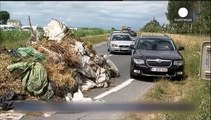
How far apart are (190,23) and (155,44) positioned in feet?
19.9

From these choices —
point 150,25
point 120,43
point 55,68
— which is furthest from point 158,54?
point 120,43

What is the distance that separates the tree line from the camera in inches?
658

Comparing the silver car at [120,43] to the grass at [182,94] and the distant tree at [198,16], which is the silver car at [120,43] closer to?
the distant tree at [198,16]

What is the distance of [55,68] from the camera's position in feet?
36.2

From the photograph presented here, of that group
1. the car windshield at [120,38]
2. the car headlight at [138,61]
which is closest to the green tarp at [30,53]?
the car headlight at [138,61]

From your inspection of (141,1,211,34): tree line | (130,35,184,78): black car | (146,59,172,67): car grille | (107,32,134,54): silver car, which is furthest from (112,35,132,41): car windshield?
(146,59,172,67): car grille

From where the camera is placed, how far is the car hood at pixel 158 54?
14.0 metres

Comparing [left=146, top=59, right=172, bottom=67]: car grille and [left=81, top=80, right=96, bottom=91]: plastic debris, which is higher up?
[left=146, top=59, right=172, bottom=67]: car grille

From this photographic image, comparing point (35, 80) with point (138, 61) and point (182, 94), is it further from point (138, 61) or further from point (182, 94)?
point (138, 61)

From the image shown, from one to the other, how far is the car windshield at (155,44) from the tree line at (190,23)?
0.41 meters

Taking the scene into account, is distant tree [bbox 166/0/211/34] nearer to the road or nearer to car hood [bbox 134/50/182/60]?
car hood [bbox 134/50/182/60]

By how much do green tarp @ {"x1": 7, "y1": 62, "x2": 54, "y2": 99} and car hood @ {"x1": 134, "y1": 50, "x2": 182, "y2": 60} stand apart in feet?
15.4

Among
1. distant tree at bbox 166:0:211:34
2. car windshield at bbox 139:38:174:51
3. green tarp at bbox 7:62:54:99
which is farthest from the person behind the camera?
distant tree at bbox 166:0:211:34

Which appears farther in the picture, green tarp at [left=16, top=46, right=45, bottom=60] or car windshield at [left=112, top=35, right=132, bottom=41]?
car windshield at [left=112, top=35, right=132, bottom=41]
